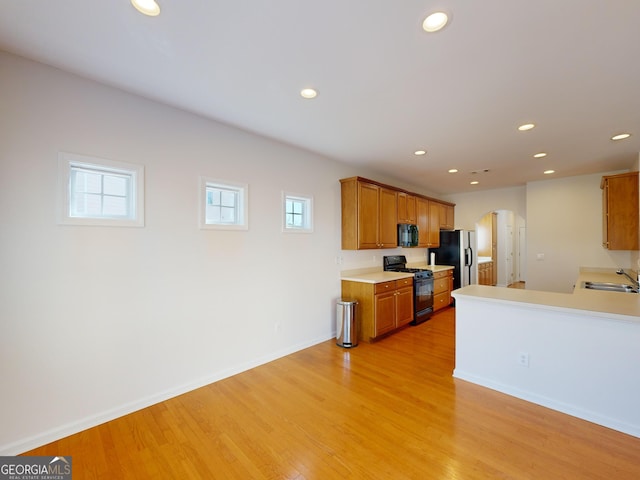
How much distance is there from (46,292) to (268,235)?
6.67ft

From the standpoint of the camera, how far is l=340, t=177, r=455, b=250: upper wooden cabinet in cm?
429

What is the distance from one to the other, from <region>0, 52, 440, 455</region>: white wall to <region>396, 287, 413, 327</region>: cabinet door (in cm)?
186

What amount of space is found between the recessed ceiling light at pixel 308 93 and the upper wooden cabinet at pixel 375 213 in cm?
192

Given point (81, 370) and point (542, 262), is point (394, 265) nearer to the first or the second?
point (542, 262)

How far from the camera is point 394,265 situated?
5.59 metres

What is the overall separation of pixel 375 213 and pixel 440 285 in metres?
2.51

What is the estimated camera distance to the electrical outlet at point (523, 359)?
262cm

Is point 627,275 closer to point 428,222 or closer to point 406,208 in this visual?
point 428,222

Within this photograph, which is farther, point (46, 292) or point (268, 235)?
point (268, 235)

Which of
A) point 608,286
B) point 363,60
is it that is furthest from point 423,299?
point 363,60

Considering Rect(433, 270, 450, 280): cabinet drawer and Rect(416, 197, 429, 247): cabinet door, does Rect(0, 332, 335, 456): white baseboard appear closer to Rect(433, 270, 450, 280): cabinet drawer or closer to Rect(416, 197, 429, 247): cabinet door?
Rect(433, 270, 450, 280): cabinet drawer

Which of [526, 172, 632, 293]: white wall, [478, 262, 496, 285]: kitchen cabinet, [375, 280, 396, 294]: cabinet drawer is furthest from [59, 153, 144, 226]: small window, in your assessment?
[478, 262, 496, 285]: kitchen cabinet

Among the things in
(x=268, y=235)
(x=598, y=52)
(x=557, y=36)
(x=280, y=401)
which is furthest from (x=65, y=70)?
(x=598, y=52)

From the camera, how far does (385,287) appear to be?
423 cm
